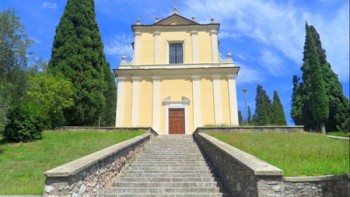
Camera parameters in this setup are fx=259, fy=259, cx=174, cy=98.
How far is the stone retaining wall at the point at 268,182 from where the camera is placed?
425cm

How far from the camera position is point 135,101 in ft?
68.2

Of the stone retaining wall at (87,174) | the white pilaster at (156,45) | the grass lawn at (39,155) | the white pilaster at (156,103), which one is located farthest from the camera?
the white pilaster at (156,45)

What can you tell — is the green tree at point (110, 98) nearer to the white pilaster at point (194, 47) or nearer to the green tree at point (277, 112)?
the white pilaster at point (194, 47)

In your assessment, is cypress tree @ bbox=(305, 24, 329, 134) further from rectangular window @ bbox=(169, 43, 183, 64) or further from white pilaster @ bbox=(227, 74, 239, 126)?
rectangular window @ bbox=(169, 43, 183, 64)

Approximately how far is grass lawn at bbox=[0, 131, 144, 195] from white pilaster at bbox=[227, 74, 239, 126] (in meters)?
8.38

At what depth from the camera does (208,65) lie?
21859 millimetres

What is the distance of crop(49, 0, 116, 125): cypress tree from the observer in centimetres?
1911

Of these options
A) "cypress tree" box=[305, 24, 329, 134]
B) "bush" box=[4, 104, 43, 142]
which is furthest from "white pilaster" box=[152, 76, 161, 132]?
"cypress tree" box=[305, 24, 329, 134]

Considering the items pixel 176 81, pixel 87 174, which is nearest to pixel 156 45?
pixel 176 81

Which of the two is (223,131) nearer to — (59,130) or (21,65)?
(59,130)

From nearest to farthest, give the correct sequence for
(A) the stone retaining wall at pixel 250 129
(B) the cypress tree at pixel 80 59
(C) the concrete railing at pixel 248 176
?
(C) the concrete railing at pixel 248 176 → (A) the stone retaining wall at pixel 250 129 → (B) the cypress tree at pixel 80 59

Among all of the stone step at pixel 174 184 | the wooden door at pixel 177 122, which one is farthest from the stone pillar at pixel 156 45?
the stone step at pixel 174 184

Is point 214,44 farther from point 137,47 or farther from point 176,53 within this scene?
point 137,47

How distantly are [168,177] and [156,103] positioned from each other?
45.3 feet
